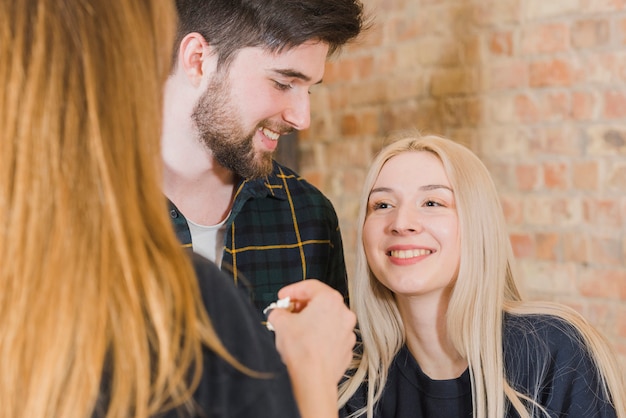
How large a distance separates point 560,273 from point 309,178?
4.13 ft

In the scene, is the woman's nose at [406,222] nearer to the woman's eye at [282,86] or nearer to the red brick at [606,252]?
the woman's eye at [282,86]

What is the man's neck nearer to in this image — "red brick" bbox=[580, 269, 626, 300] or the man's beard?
the man's beard

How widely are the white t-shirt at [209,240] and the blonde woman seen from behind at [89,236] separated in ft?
3.86

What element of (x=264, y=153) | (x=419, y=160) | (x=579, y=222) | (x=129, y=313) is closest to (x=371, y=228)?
(x=419, y=160)

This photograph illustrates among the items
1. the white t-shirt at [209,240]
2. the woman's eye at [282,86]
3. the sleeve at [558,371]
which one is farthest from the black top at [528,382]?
the woman's eye at [282,86]

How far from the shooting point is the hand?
3.43 feet

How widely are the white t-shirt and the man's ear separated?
364 millimetres

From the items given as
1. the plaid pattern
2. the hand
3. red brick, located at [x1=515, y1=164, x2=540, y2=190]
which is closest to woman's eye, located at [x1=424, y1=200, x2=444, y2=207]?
the plaid pattern

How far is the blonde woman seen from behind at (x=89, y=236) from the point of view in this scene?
0.81m

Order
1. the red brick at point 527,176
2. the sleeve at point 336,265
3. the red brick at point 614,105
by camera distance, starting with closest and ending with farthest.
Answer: the sleeve at point 336,265 → the red brick at point 614,105 → the red brick at point 527,176

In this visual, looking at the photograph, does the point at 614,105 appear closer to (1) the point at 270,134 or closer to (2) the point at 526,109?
(2) the point at 526,109

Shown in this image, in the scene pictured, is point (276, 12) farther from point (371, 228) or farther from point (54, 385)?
point (54, 385)

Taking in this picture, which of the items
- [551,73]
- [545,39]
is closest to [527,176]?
[551,73]

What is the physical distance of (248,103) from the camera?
6.70 ft
